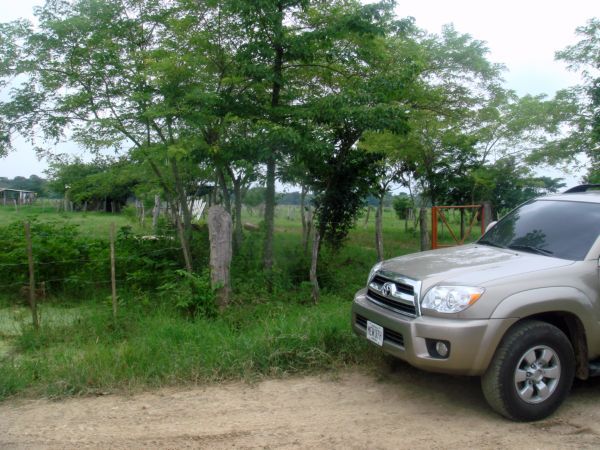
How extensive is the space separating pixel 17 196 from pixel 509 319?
114ft

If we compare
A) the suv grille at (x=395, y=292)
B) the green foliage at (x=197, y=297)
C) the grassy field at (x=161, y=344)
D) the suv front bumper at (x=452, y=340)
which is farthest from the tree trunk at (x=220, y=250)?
the suv front bumper at (x=452, y=340)

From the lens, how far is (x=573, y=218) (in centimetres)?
472

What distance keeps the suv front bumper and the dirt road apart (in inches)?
19.0

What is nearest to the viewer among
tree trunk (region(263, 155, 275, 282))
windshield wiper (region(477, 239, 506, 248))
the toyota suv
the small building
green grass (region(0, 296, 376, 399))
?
the toyota suv

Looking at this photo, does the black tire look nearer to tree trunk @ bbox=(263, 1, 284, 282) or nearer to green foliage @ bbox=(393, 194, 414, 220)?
tree trunk @ bbox=(263, 1, 284, 282)

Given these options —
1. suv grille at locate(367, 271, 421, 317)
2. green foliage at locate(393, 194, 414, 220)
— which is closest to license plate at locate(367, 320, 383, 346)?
suv grille at locate(367, 271, 421, 317)

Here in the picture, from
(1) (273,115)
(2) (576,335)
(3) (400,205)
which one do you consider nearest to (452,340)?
(2) (576,335)

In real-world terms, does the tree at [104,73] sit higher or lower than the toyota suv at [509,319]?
higher

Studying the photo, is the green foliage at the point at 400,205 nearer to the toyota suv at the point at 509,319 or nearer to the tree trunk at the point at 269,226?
the tree trunk at the point at 269,226

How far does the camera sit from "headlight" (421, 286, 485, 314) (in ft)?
12.9

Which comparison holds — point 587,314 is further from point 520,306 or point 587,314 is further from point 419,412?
point 419,412

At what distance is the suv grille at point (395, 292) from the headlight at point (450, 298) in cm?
11

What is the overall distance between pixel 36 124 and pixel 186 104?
10.8 feet

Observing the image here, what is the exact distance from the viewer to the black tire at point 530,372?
3887mm
